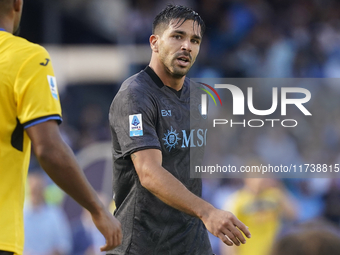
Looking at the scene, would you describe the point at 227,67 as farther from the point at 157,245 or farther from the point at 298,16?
the point at 157,245

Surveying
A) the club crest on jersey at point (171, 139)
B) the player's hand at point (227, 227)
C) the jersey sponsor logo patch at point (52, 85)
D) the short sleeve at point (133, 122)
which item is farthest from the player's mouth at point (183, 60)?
the jersey sponsor logo patch at point (52, 85)

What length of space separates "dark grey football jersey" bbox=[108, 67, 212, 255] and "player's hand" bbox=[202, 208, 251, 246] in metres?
0.66

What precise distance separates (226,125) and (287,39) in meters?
2.73

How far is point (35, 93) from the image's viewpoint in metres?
2.51

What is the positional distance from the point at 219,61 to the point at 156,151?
8540 millimetres

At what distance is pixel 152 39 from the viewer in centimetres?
410

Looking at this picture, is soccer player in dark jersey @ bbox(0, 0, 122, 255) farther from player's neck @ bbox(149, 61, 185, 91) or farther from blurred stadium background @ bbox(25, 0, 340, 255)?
blurred stadium background @ bbox(25, 0, 340, 255)

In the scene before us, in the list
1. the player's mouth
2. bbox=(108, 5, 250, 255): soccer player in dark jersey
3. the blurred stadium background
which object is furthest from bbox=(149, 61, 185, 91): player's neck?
the blurred stadium background

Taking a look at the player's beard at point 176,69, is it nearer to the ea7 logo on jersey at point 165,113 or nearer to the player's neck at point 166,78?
the player's neck at point 166,78

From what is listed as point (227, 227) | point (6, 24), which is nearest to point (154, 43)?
point (6, 24)

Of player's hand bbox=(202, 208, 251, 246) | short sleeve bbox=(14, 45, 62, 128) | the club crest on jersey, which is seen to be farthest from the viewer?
the club crest on jersey

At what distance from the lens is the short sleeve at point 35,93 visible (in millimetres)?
2488

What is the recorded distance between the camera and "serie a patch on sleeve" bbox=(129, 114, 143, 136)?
138 inches

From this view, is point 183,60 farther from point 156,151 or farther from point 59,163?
point 59,163
